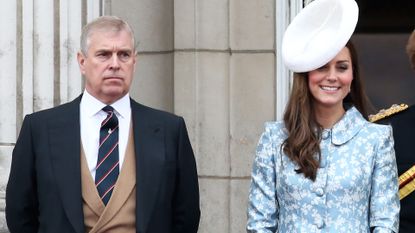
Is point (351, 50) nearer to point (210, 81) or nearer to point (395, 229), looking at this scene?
point (395, 229)

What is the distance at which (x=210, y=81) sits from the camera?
742 centimetres

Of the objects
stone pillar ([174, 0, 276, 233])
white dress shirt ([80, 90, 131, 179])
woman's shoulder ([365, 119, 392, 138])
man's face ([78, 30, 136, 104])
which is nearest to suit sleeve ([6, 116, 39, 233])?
white dress shirt ([80, 90, 131, 179])

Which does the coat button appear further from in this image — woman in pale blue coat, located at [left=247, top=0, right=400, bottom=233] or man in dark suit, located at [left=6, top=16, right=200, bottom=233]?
man in dark suit, located at [left=6, top=16, right=200, bottom=233]

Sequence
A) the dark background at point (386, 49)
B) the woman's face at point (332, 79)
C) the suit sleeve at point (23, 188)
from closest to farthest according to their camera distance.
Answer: the woman's face at point (332, 79) → the suit sleeve at point (23, 188) → the dark background at point (386, 49)

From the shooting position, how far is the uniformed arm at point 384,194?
4738mm

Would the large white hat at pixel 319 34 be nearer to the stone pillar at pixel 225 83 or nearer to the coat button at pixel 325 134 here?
the coat button at pixel 325 134

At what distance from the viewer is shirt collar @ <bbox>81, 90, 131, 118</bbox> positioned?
494cm

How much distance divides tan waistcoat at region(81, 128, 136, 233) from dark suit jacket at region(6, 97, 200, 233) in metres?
0.03

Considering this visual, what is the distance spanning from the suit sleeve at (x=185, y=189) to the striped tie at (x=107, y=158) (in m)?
0.30

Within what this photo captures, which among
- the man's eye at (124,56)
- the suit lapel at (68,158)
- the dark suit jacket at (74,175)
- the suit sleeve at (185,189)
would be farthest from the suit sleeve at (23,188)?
the suit sleeve at (185,189)

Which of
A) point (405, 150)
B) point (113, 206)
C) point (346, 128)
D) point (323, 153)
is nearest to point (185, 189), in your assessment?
point (113, 206)

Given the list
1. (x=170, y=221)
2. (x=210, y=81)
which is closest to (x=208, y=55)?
(x=210, y=81)

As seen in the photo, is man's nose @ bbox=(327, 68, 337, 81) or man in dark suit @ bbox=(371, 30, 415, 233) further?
man in dark suit @ bbox=(371, 30, 415, 233)

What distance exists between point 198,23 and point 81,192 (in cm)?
278
